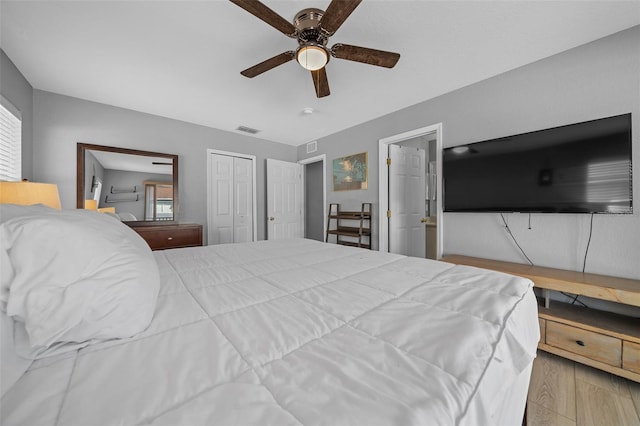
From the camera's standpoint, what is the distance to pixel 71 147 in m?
2.73

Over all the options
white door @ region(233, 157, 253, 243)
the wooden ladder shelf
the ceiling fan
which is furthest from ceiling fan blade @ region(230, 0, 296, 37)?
white door @ region(233, 157, 253, 243)

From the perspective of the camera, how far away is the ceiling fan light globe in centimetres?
158

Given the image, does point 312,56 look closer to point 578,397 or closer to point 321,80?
point 321,80

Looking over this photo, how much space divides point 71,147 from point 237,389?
3.76 m

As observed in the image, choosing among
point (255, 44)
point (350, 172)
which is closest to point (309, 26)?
point (255, 44)

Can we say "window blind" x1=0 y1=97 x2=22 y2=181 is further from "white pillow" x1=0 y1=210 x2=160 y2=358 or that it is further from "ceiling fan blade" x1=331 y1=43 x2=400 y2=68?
"ceiling fan blade" x1=331 y1=43 x2=400 y2=68

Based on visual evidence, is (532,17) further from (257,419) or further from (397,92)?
(257,419)

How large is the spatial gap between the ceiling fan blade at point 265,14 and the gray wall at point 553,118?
2060 millimetres

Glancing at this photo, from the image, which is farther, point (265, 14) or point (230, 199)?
point (230, 199)

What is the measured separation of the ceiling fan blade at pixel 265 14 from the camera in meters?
1.26

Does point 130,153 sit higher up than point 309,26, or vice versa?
point 309,26

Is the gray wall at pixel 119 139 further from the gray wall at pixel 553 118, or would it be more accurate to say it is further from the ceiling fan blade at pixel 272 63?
the gray wall at pixel 553 118

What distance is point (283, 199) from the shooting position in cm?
456

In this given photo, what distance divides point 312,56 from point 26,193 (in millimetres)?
2213
